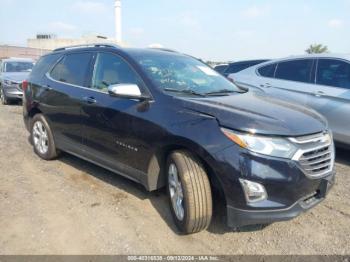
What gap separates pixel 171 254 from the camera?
297 cm

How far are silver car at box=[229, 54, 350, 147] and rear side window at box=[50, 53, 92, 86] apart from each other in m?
2.23

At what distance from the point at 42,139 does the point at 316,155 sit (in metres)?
4.14

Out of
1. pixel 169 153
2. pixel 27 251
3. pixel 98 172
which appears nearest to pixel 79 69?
pixel 98 172

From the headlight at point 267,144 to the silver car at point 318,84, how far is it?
8.05ft

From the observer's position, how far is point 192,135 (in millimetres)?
3008

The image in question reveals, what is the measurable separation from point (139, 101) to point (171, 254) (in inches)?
60.1

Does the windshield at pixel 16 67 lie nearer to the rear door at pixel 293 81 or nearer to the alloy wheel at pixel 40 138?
the alloy wheel at pixel 40 138

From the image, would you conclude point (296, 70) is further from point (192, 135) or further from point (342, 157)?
point (192, 135)

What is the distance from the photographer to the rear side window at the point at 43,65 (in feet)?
17.6

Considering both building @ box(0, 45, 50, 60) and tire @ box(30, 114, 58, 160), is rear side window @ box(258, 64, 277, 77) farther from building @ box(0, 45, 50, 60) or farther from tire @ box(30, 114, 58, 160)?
building @ box(0, 45, 50, 60)

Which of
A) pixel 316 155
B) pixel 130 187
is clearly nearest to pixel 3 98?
pixel 130 187

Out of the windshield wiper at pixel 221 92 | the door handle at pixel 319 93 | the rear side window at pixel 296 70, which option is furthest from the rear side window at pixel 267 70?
the windshield wiper at pixel 221 92

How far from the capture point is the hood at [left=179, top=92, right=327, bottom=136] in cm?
285

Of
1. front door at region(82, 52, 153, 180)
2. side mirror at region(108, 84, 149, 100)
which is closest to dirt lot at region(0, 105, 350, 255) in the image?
Answer: front door at region(82, 52, 153, 180)
